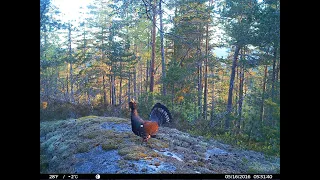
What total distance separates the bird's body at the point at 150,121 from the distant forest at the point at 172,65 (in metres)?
0.12

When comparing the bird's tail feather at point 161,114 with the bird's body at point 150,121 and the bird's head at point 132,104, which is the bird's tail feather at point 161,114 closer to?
the bird's body at point 150,121

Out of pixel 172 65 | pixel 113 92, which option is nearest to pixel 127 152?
pixel 113 92

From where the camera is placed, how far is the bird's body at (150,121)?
4.30 meters

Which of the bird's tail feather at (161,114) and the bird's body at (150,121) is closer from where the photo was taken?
the bird's body at (150,121)

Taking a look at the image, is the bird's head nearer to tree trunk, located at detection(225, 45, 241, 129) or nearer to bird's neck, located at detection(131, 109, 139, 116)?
bird's neck, located at detection(131, 109, 139, 116)

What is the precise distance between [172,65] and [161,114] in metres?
1.01

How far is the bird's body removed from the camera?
169 inches

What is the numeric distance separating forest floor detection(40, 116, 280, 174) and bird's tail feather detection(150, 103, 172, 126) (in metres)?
Answer: 0.17

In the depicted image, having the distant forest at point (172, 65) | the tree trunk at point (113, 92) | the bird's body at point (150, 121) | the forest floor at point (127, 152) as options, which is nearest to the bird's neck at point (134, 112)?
the bird's body at point (150, 121)

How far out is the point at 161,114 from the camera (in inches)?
177

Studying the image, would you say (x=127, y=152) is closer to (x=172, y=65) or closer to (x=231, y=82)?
(x=172, y=65)

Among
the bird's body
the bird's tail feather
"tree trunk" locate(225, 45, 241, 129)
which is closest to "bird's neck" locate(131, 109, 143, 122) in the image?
the bird's body
